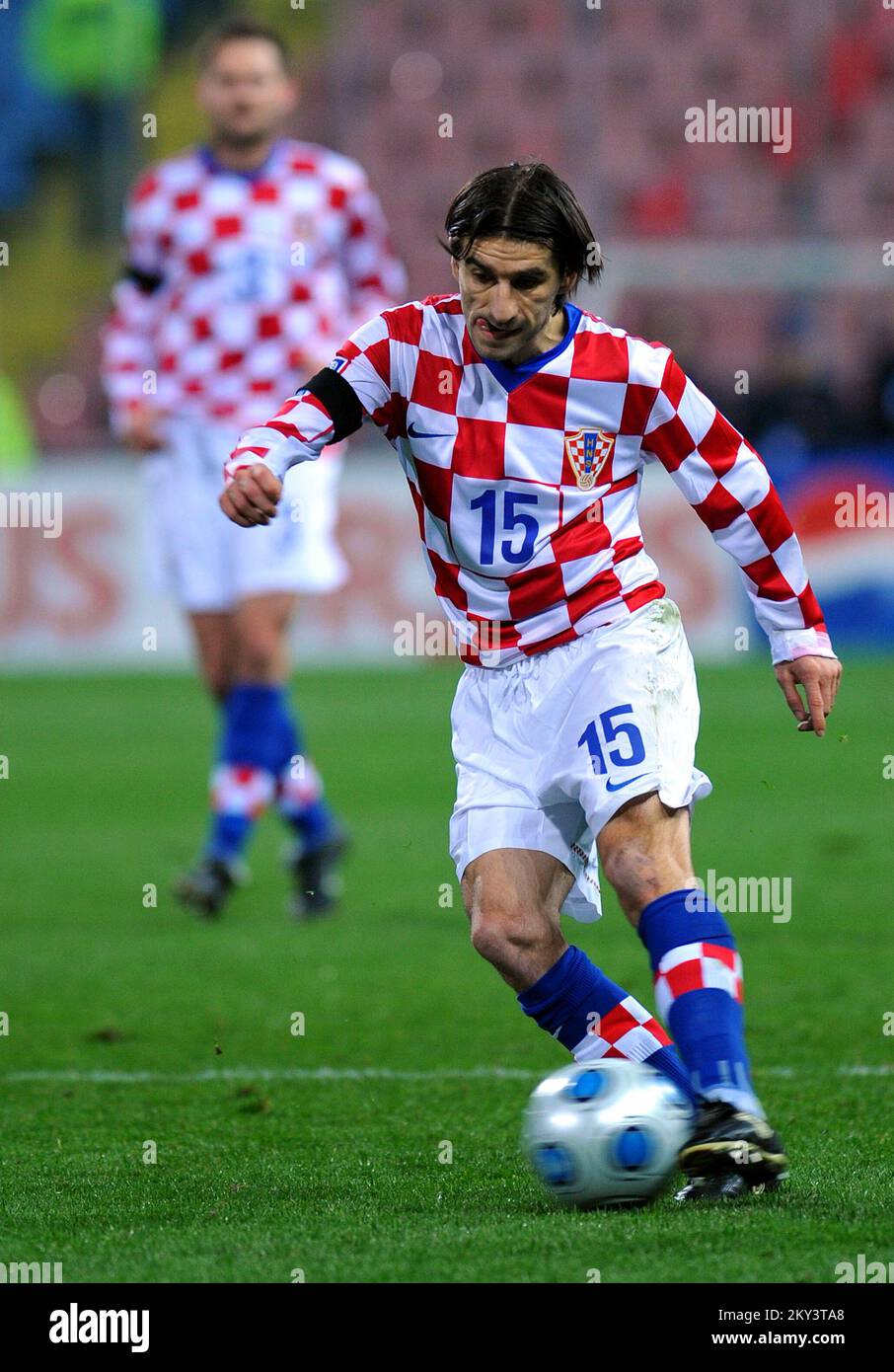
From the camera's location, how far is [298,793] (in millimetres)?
6773

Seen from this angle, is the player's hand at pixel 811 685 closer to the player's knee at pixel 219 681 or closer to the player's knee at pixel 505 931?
the player's knee at pixel 505 931

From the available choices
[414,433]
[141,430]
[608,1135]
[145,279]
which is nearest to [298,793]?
[141,430]

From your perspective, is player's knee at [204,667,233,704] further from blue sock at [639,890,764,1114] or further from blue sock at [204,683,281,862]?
blue sock at [639,890,764,1114]

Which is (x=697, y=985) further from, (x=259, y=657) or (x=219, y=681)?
(x=219, y=681)

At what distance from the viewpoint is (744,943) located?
6.07m

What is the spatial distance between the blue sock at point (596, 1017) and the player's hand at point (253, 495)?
2.94ft

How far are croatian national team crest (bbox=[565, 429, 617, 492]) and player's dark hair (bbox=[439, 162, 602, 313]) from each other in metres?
0.22

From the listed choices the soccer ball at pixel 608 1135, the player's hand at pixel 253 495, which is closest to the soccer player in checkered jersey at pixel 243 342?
the player's hand at pixel 253 495

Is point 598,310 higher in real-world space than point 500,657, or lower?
higher

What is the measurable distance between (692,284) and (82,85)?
5661mm

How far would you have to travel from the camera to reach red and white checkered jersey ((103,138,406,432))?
6980 mm

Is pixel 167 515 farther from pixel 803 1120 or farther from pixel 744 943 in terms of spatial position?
pixel 803 1120

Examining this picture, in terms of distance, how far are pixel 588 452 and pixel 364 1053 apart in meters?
1.73
